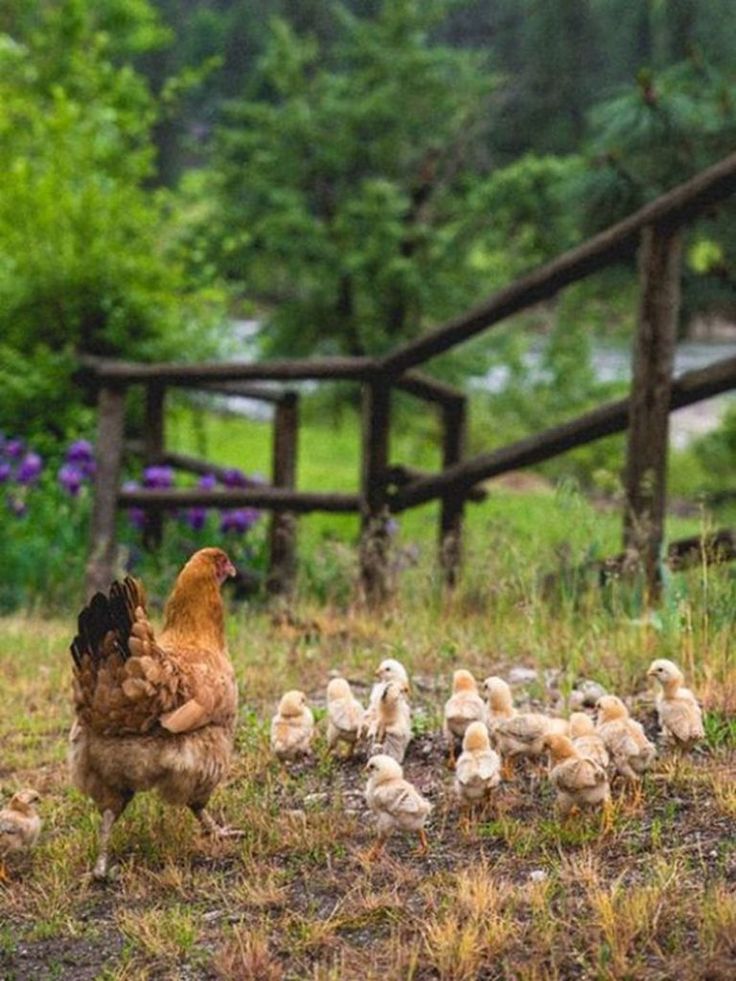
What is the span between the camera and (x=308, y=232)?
15.1m

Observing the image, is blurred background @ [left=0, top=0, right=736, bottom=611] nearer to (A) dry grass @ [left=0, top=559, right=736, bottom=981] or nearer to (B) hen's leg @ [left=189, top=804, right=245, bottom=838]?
(A) dry grass @ [left=0, top=559, right=736, bottom=981]

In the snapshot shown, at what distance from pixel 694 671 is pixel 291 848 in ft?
5.42

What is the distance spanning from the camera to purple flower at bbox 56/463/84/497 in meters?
9.04

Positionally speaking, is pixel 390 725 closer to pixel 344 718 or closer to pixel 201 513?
pixel 344 718

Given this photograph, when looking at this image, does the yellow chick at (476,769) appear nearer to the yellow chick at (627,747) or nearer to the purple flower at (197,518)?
the yellow chick at (627,747)

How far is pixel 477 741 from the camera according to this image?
4.12 m

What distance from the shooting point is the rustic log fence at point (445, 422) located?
6.08 metres

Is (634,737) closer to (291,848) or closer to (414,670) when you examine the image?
(291,848)

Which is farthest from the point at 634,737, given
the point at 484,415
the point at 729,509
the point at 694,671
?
the point at 484,415

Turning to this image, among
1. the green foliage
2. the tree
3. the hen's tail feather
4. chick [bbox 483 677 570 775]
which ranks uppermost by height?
the tree

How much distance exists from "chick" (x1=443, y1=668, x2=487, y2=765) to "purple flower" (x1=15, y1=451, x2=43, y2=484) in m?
5.04

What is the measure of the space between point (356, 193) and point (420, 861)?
13040mm

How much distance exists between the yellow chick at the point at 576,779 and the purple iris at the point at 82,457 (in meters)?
5.64

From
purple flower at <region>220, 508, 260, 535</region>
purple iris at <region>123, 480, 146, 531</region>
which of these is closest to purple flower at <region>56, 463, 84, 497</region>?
purple iris at <region>123, 480, 146, 531</region>
